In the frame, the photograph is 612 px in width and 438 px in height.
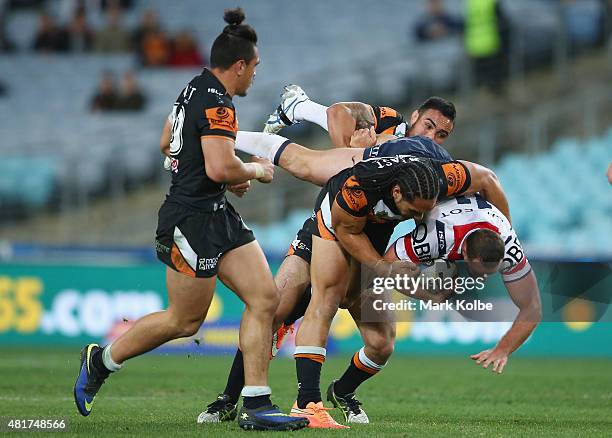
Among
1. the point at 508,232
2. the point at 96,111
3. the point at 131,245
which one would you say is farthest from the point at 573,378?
the point at 96,111

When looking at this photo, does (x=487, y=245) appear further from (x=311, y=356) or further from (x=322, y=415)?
(x=322, y=415)

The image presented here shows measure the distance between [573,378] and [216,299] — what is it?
5552 millimetres

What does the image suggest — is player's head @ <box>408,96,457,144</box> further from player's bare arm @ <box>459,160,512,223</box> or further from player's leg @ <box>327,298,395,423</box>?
player's leg @ <box>327,298,395,423</box>

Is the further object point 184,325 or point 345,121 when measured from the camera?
point 345,121

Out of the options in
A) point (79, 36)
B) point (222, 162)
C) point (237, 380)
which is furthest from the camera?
point (79, 36)

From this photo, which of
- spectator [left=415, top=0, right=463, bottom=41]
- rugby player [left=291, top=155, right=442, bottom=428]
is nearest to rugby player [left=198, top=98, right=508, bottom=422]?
rugby player [left=291, top=155, right=442, bottom=428]

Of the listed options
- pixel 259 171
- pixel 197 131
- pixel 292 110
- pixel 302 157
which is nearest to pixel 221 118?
pixel 197 131

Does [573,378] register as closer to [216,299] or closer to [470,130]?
[216,299]

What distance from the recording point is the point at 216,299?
55.0 feet

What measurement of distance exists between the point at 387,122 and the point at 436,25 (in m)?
12.7

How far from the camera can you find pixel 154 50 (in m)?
24.1

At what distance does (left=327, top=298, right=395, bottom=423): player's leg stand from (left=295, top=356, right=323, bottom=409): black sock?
0.70m

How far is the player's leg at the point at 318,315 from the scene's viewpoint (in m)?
8.30

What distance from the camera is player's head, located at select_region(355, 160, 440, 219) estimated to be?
25.7ft
